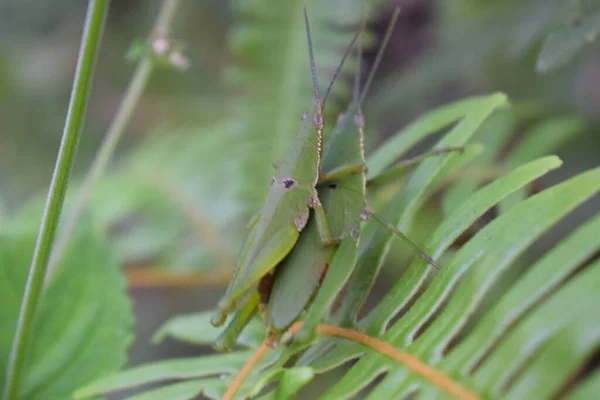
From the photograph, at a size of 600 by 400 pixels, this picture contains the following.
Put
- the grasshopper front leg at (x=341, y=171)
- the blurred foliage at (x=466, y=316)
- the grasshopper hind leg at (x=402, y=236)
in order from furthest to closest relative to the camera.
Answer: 1. the grasshopper front leg at (x=341, y=171)
2. the grasshopper hind leg at (x=402, y=236)
3. the blurred foliage at (x=466, y=316)

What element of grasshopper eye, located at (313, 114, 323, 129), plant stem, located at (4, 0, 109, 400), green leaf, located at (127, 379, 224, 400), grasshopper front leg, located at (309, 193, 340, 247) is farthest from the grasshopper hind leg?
plant stem, located at (4, 0, 109, 400)

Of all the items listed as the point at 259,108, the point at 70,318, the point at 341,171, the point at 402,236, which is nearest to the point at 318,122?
the point at 341,171

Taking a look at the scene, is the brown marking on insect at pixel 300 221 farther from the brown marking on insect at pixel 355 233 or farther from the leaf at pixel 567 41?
the leaf at pixel 567 41

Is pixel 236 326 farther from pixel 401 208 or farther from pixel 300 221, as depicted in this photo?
pixel 401 208

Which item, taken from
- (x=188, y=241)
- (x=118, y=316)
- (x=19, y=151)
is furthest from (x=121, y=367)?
(x=19, y=151)

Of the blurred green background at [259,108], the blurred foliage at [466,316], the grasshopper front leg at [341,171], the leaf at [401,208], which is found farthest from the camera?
the blurred green background at [259,108]

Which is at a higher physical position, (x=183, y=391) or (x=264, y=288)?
(x=264, y=288)

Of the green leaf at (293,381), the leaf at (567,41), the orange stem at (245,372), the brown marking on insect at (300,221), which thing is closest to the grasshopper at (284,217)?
the brown marking on insect at (300,221)
